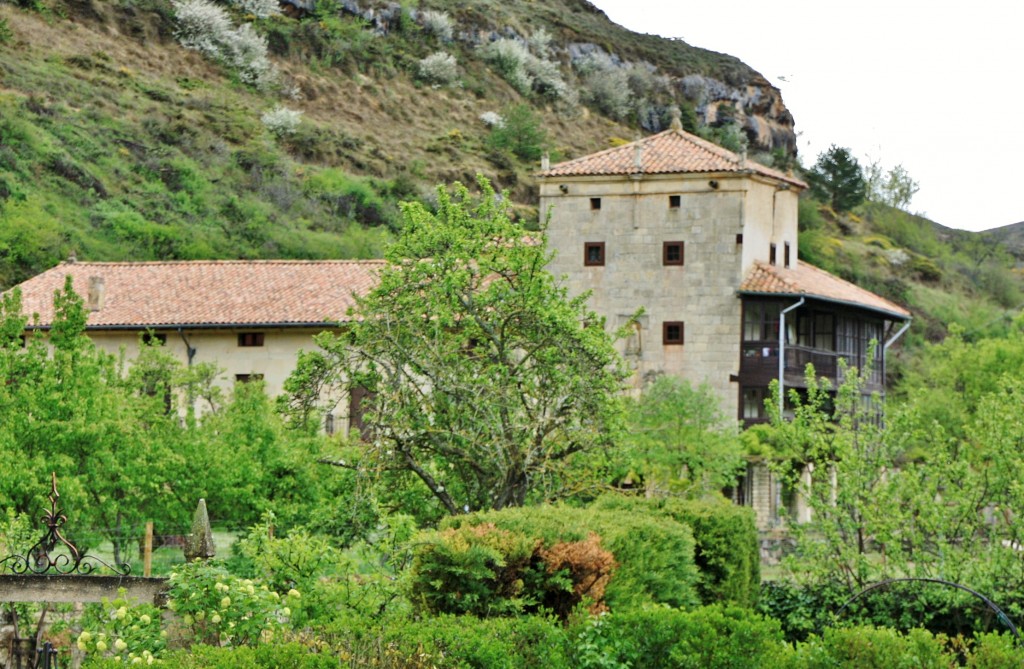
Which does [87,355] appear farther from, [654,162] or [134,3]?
[134,3]

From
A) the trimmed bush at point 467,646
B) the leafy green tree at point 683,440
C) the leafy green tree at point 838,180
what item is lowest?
the trimmed bush at point 467,646

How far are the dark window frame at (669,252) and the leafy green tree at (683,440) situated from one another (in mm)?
6814

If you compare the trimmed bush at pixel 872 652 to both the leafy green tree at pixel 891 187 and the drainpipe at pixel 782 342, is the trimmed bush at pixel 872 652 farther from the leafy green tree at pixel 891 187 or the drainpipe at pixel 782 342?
the leafy green tree at pixel 891 187

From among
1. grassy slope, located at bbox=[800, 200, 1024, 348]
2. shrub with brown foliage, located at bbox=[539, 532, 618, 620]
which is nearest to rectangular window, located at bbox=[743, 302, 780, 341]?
grassy slope, located at bbox=[800, 200, 1024, 348]

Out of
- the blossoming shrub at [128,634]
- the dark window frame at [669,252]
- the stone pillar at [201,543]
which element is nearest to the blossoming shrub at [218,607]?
the blossoming shrub at [128,634]

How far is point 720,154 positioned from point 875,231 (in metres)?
58.9

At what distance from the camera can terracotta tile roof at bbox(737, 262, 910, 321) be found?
154 ft

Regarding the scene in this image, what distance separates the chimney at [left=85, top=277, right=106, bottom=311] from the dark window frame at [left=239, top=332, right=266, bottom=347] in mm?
4536

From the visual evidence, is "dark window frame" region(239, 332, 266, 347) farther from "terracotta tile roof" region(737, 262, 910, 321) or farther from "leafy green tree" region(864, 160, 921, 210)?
"leafy green tree" region(864, 160, 921, 210)

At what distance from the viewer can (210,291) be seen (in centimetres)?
5012

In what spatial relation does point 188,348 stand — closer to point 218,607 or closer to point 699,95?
point 218,607

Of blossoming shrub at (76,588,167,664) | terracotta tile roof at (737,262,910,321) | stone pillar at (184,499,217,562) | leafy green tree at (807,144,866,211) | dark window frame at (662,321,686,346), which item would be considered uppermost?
leafy green tree at (807,144,866,211)

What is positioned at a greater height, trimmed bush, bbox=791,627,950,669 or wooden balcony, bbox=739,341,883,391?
wooden balcony, bbox=739,341,883,391

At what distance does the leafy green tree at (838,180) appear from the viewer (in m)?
105
